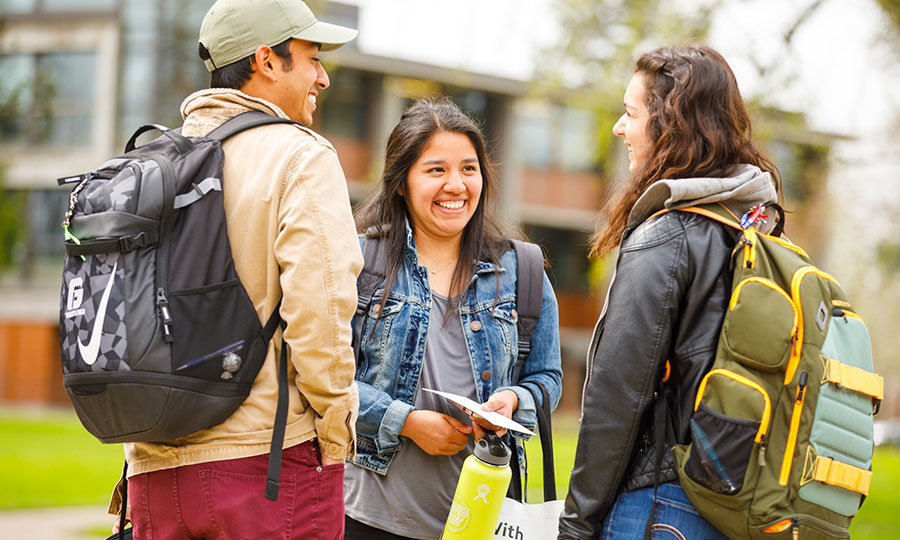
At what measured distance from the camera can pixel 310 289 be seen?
258 centimetres

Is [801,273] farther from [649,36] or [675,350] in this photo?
[649,36]

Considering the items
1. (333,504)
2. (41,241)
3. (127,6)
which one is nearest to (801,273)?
(333,504)

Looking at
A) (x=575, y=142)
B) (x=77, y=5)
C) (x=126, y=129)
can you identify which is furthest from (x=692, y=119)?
(x=575, y=142)

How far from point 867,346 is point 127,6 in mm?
28758

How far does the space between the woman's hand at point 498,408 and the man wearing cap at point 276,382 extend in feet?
1.64

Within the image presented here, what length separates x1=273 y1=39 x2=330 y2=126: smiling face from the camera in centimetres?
289

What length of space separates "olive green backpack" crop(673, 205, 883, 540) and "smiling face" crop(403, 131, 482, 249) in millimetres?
1214

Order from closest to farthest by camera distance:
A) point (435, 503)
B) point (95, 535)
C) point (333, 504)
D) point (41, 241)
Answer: point (333, 504) → point (435, 503) → point (95, 535) → point (41, 241)

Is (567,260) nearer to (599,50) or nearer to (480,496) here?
(599,50)

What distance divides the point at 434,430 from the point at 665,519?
0.88 metres

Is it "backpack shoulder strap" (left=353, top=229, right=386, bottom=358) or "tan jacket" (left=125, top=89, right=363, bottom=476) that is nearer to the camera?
"tan jacket" (left=125, top=89, right=363, bottom=476)

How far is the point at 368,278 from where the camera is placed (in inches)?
132

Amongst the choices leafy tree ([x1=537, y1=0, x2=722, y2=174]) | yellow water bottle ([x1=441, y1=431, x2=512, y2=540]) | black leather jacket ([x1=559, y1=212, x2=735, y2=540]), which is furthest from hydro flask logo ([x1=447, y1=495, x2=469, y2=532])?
leafy tree ([x1=537, y1=0, x2=722, y2=174])

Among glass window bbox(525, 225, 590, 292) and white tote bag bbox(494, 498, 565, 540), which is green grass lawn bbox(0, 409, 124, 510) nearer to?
white tote bag bbox(494, 498, 565, 540)
